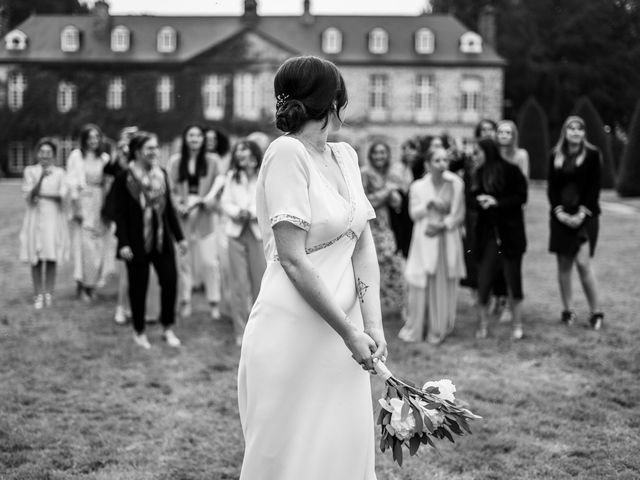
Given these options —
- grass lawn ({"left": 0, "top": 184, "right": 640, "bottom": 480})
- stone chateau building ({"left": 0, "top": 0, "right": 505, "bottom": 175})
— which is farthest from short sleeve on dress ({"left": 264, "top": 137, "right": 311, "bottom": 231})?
stone chateau building ({"left": 0, "top": 0, "right": 505, "bottom": 175})

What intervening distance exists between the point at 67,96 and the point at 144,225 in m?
42.2

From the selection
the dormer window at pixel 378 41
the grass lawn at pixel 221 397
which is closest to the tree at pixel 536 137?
the dormer window at pixel 378 41

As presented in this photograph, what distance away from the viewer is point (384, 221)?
Result: 28.4 feet

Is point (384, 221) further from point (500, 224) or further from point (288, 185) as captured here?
point (288, 185)

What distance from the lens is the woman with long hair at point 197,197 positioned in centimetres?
862

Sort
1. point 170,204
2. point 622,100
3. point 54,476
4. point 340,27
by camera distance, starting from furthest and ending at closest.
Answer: point 622,100 → point 340,27 → point 170,204 → point 54,476

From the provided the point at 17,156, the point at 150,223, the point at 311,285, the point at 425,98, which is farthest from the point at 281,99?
the point at 17,156

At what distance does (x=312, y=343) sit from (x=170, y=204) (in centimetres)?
487

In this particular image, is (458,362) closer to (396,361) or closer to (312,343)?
(396,361)

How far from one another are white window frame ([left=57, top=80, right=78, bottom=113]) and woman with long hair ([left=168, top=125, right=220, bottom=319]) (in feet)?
131

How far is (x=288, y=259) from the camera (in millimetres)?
2533

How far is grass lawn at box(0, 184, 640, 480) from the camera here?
424 centimetres

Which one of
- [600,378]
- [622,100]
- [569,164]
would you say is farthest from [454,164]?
[622,100]

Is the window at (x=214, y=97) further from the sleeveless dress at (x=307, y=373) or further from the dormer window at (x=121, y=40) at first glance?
the sleeveless dress at (x=307, y=373)
